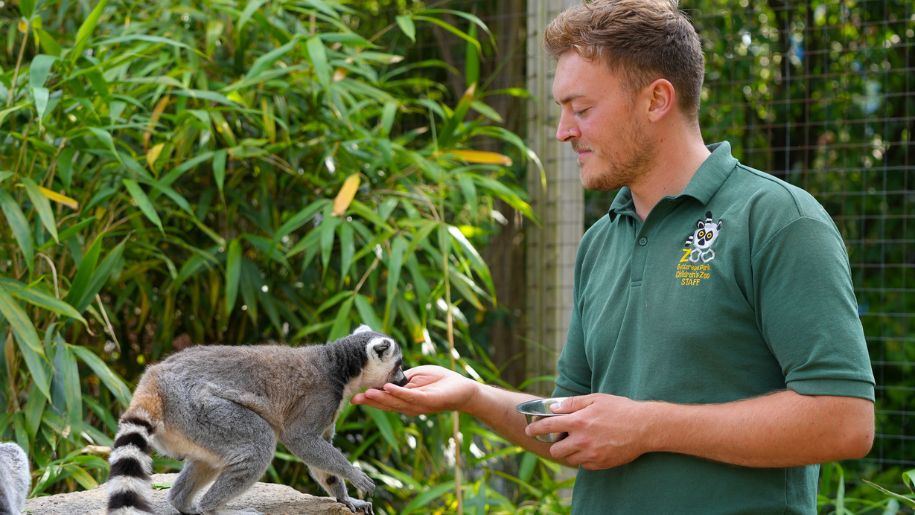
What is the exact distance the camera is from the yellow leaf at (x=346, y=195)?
3.56 metres

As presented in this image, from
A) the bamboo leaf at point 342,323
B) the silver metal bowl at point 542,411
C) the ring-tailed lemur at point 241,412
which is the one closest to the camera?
the silver metal bowl at point 542,411

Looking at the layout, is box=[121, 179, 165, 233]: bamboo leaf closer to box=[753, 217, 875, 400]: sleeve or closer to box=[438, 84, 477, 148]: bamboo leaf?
box=[438, 84, 477, 148]: bamboo leaf

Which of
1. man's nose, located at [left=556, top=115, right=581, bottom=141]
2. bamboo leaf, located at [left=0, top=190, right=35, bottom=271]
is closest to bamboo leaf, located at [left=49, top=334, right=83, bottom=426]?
bamboo leaf, located at [left=0, top=190, right=35, bottom=271]

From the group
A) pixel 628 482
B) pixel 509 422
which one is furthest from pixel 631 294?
pixel 509 422

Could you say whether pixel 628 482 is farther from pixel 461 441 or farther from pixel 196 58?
pixel 196 58

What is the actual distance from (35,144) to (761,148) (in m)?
3.14

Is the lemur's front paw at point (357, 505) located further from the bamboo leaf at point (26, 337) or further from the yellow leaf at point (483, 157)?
the yellow leaf at point (483, 157)

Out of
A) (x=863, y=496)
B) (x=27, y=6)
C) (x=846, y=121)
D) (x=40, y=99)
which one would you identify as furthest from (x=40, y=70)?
(x=863, y=496)

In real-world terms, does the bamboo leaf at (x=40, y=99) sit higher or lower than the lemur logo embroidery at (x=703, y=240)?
higher

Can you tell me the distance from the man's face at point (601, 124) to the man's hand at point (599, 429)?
1.37 feet

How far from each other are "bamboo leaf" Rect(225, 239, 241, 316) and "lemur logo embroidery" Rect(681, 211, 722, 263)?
212 centimetres

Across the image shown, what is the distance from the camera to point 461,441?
3.85 m

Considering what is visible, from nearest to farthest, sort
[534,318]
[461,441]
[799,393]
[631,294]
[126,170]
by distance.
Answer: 1. [799,393]
2. [631,294]
3. [126,170]
4. [461,441]
5. [534,318]

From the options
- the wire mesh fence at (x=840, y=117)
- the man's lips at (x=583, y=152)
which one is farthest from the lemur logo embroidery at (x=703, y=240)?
the wire mesh fence at (x=840, y=117)
